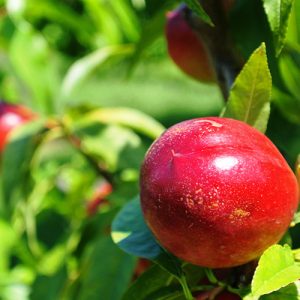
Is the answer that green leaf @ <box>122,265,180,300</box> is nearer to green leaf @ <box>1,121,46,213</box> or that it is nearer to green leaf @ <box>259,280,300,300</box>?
green leaf @ <box>259,280,300,300</box>

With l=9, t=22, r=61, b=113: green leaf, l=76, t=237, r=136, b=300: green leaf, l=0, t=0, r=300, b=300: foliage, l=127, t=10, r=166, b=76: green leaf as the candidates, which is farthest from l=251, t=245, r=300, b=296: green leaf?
l=9, t=22, r=61, b=113: green leaf

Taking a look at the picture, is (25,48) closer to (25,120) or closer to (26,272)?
(25,120)

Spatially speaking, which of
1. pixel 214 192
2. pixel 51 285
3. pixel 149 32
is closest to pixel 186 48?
pixel 149 32

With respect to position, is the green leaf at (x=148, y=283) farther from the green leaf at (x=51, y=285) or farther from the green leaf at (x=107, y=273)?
the green leaf at (x=51, y=285)

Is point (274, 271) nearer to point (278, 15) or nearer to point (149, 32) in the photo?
point (278, 15)

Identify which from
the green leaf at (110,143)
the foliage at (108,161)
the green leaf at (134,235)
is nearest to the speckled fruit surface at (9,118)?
the foliage at (108,161)
